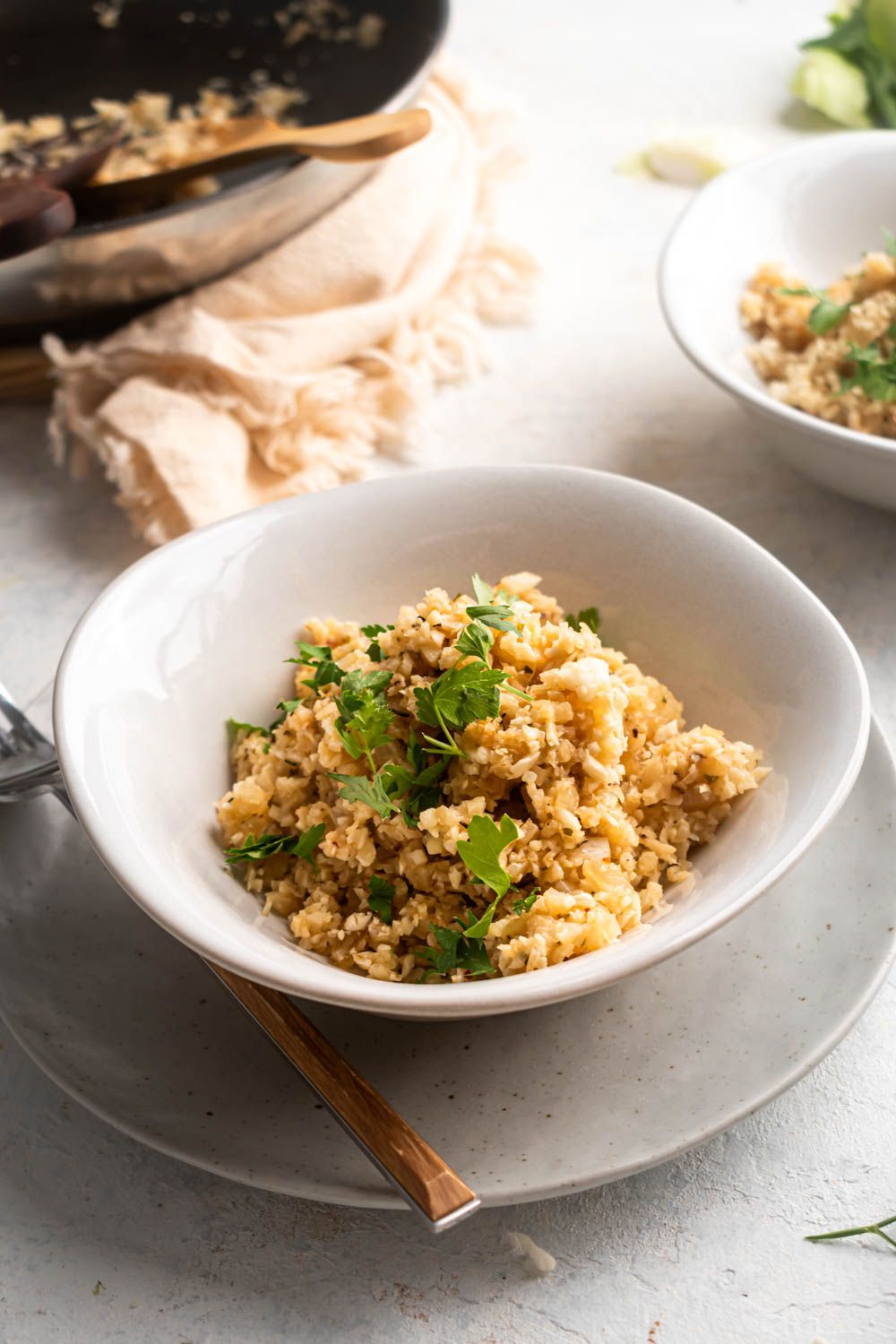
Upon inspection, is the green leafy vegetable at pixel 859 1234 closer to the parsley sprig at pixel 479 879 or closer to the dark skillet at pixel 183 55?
the parsley sprig at pixel 479 879

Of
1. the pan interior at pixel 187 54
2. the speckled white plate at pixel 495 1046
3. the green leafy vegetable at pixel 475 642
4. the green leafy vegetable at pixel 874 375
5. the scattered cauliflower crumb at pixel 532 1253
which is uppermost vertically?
the pan interior at pixel 187 54

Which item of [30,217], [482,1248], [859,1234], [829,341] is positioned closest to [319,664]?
[482,1248]

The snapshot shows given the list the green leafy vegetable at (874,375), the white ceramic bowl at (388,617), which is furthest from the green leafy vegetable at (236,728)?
the green leafy vegetable at (874,375)

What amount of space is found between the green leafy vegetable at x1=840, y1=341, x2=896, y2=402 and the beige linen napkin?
0.74m

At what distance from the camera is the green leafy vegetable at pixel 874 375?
6.22 feet

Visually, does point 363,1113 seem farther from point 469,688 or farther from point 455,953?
point 469,688

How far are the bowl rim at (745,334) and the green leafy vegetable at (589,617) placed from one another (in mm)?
473

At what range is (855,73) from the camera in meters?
2.84

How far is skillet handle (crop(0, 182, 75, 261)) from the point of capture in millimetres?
1935

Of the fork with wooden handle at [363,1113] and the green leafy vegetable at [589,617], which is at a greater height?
the green leafy vegetable at [589,617]

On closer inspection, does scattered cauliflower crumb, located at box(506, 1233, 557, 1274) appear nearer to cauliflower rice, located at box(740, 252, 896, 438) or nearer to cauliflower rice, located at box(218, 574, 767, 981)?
cauliflower rice, located at box(218, 574, 767, 981)

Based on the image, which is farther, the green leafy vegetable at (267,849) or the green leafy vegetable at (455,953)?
the green leafy vegetable at (267,849)

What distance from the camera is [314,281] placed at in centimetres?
237

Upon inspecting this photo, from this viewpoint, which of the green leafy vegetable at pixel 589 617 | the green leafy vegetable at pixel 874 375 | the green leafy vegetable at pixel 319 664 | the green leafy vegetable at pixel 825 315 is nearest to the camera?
the green leafy vegetable at pixel 319 664
